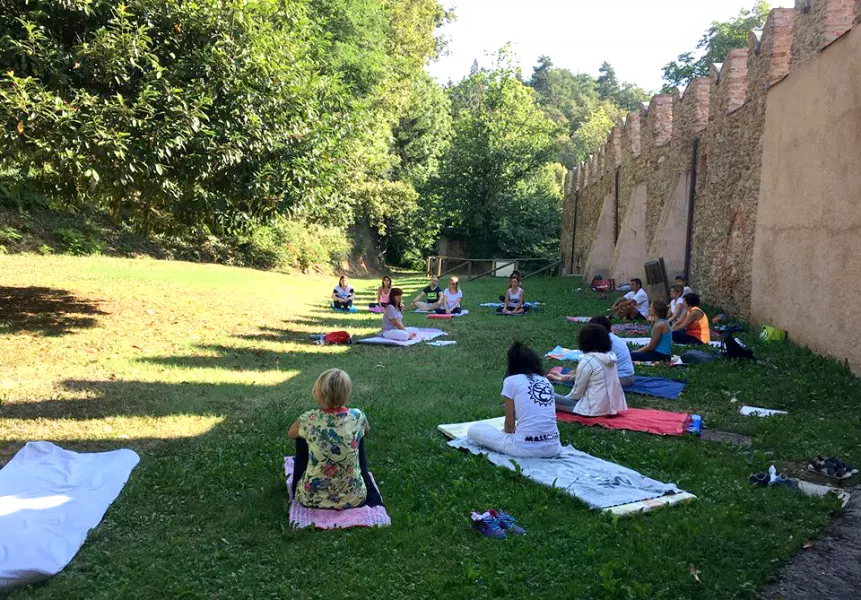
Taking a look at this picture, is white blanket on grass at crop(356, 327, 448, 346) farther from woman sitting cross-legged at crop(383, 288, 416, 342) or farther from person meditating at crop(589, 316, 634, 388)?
person meditating at crop(589, 316, 634, 388)

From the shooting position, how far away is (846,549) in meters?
3.96

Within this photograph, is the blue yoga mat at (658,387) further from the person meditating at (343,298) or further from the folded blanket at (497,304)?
the person meditating at (343,298)

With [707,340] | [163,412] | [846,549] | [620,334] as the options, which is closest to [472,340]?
[620,334]

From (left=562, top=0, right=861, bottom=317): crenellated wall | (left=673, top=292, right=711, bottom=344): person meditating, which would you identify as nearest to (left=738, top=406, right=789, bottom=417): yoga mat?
(left=562, top=0, right=861, bottom=317): crenellated wall

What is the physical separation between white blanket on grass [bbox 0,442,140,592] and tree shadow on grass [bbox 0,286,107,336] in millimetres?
5775

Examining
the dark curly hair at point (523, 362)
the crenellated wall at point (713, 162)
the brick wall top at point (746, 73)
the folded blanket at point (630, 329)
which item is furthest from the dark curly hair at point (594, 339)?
the folded blanket at point (630, 329)

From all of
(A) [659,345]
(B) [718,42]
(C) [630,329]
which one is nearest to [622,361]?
(A) [659,345]

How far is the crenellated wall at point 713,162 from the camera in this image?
38.2ft

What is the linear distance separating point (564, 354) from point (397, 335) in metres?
3.03

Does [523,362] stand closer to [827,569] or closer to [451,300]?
[827,569]

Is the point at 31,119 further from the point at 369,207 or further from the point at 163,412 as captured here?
the point at 369,207

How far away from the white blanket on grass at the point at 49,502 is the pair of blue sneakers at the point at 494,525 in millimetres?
2420

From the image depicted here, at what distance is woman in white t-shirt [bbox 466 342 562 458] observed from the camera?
5.48m

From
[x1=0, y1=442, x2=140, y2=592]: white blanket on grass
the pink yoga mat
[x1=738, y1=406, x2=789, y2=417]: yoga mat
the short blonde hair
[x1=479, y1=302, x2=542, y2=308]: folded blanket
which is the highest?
the short blonde hair
